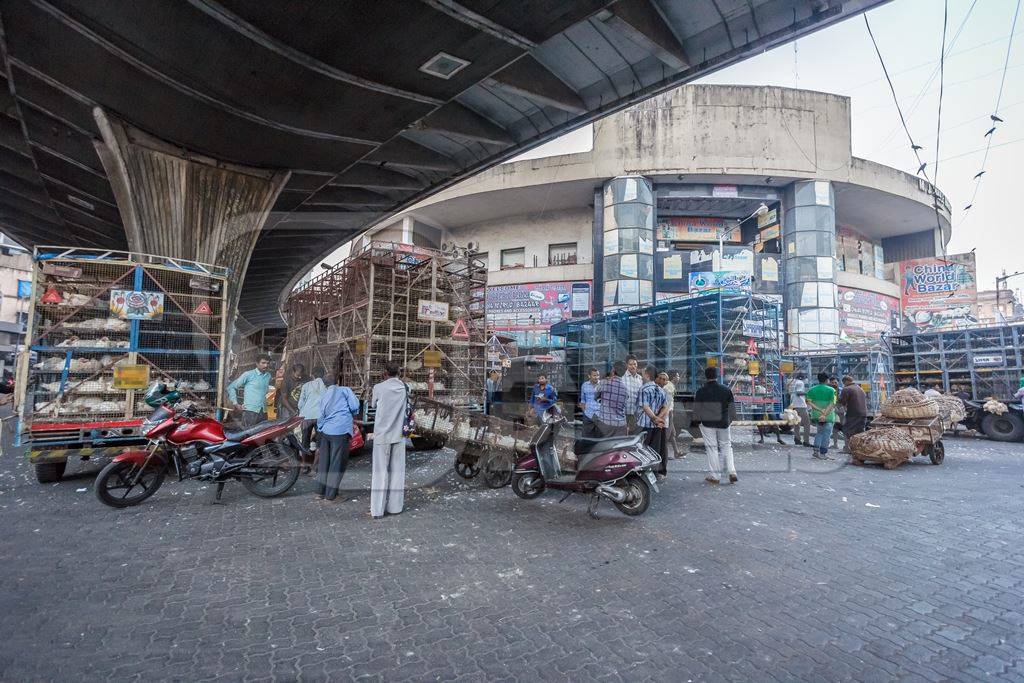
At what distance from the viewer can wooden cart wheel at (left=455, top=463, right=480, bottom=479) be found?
737 cm

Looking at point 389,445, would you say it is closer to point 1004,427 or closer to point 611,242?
point 1004,427

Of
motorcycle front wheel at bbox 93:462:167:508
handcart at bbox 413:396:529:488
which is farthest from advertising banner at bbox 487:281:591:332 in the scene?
motorcycle front wheel at bbox 93:462:167:508

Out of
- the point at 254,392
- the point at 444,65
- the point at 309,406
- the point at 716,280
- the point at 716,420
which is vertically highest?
the point at 444,65

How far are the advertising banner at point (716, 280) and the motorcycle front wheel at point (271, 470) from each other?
2418cm

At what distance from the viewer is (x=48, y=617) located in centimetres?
301

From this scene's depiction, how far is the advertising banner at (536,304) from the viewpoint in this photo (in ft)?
94.1

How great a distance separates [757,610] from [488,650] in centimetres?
178

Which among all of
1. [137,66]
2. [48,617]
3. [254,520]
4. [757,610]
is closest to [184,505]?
[254,520]

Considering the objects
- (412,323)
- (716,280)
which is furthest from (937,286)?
(412,323)

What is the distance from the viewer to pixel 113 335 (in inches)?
298

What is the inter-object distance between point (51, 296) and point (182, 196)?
5.89 meters

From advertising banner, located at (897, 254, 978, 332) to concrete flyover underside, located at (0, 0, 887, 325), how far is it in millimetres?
31470

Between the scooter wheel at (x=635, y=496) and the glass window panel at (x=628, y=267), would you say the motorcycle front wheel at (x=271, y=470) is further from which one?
the glass window panel at (x=628, y=267)

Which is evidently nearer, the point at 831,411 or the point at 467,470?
the point at 467,470
